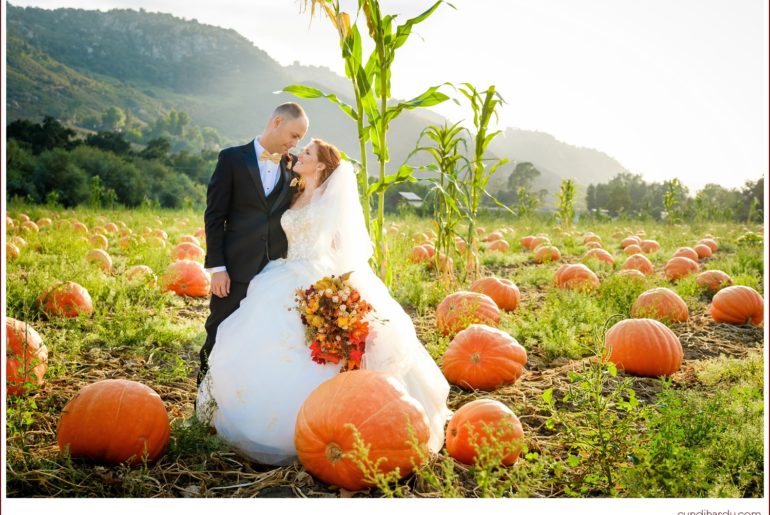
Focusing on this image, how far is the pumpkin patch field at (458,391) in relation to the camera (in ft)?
7.36

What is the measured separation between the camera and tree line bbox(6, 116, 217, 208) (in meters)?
14.2

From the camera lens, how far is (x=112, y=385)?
2.53 m

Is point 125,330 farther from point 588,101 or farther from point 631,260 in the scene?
point 631,260

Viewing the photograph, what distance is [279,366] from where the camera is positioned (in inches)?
104

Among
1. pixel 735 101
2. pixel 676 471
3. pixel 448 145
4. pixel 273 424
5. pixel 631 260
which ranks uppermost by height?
pixel 735 101

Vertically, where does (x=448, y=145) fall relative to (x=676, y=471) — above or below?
above

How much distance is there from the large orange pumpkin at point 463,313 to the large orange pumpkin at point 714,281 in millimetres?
3279

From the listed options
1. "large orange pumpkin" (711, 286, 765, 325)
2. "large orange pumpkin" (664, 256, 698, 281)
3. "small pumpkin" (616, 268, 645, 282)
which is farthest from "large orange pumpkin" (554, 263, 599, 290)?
"large orange pumpkin" (664, 256, 698, 281)

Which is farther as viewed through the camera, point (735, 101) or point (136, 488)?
point (735, 101)

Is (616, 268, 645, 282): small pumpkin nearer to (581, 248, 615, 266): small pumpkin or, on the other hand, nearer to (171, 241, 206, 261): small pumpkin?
(581, 248, 615, 266): small pumpkin

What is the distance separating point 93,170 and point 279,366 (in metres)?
16.6

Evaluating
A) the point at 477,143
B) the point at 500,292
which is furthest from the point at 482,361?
the point at 477,143

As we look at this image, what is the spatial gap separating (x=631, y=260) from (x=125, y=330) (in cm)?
Result: 612
